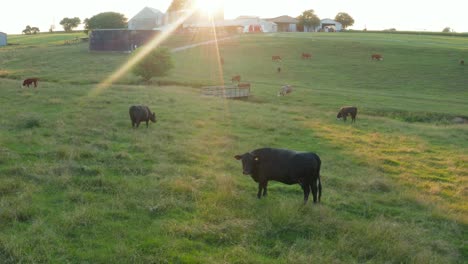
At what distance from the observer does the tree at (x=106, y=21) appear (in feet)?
346

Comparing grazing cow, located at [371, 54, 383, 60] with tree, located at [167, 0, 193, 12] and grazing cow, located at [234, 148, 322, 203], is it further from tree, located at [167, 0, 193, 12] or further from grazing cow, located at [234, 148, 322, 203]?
tree, located at [167, 0, 193, 12]

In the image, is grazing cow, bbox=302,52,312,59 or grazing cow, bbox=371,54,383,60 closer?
grazing cow, bbox=371,54,383,60

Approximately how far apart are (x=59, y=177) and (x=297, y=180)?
20.5 feet

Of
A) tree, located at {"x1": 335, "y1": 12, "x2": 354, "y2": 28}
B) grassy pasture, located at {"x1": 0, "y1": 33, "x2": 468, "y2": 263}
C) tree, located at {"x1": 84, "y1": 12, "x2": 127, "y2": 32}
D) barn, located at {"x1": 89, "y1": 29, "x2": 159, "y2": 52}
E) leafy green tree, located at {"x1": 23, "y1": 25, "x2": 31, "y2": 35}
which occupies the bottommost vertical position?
grassy pasture, located at {"x1": 0, "y1": 33, "x2": 468, "y2": 263}

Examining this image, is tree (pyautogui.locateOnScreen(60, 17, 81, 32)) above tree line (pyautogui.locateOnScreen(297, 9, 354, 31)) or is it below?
above

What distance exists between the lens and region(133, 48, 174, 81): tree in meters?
46.7

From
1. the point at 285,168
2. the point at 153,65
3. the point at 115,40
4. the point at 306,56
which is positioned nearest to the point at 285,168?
the point at 285,168

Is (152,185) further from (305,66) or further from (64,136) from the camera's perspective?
(305,66)

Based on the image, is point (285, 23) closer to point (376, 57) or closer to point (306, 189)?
point (376, 57)

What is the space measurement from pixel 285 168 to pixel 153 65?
3823 cm

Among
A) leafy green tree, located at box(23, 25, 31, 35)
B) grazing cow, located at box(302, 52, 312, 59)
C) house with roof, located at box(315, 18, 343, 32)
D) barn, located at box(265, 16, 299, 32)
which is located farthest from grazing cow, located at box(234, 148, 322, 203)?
leafy green tree, located at box(23, 25, 31, 35)

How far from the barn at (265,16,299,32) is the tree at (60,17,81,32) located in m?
85.5

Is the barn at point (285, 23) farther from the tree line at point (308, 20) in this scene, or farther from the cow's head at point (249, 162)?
the cow's head at point (249, 162)

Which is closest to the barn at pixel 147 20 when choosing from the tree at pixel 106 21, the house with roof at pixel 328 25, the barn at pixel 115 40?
the tree at pixel 106 21
